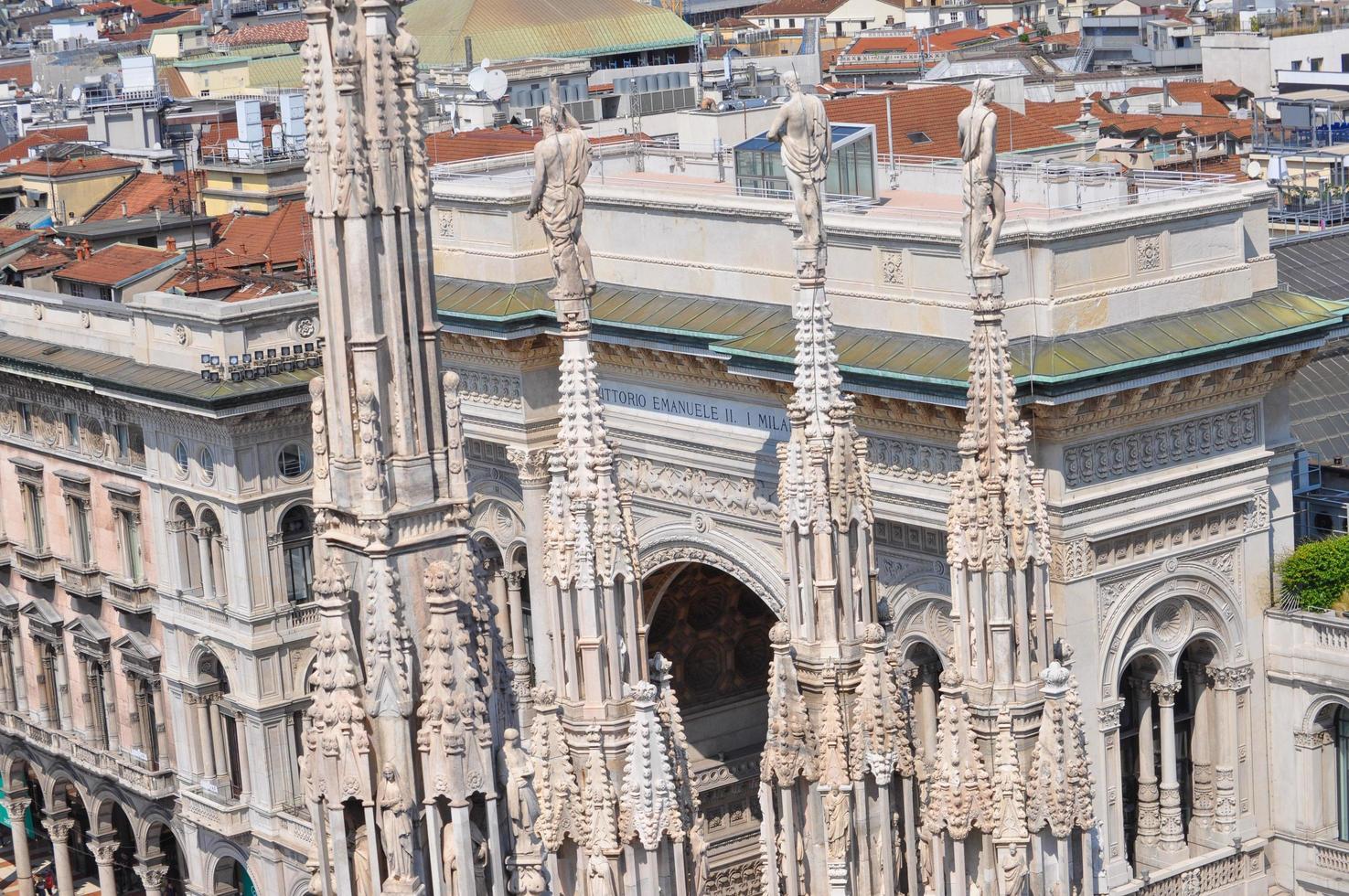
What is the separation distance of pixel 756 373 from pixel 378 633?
991 inches

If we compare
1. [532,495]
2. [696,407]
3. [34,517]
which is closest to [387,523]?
[696,407]

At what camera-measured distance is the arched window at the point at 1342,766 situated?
40.1m

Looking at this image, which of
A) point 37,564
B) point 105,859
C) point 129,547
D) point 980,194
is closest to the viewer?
point 980,194

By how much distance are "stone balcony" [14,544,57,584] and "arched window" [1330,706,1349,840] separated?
101 ft

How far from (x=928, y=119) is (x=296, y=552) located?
22.2 m

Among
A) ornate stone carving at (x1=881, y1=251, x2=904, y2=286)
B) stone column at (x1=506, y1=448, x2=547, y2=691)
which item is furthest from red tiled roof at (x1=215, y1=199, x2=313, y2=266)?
ornate stone carving at (x1=881, y1=251, x2=904, y2=286)

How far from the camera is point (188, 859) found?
55969 mm

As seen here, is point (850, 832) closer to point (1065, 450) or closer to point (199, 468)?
point (1065, 450)

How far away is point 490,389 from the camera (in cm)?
4766

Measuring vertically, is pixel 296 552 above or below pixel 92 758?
above

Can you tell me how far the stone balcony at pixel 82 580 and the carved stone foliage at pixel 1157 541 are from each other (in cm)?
2634

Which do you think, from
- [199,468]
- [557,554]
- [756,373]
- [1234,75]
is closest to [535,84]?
[1234,75]

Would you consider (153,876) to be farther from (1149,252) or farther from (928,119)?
(1149,252)

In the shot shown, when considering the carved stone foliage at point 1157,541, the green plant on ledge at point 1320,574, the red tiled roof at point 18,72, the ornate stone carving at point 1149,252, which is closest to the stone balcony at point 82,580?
the carved stone foliage at point 1157,541
